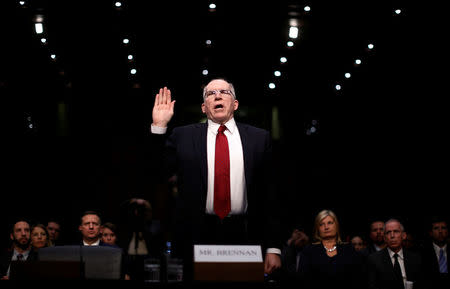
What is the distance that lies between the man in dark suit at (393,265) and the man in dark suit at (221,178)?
270 centimetres

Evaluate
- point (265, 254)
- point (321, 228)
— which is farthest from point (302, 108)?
point (265, 254)

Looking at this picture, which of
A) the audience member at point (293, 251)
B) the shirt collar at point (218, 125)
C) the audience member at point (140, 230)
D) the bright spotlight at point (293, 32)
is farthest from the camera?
the bright spotlight at point (293, 32)

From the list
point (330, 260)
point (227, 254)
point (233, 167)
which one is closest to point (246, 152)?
point (233, 167)

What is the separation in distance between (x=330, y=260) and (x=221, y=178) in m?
2.58

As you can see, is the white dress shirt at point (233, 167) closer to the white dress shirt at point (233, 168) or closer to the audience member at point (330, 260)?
the white dress shirt at point (233, 168)

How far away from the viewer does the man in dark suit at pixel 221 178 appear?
212 cm

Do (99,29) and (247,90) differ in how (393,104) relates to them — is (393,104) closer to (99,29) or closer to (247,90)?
(247,90)

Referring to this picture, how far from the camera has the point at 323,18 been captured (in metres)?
6.30

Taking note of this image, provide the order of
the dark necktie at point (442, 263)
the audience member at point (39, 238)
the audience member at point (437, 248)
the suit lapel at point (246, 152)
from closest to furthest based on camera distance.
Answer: the suit lapel at point (246, 152) < the audience member at point (39, 238) < the audience member at point (437, 248) < the dark necktie at point (442, 263)

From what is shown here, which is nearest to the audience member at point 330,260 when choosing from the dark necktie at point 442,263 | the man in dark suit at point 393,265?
the man in dark suit at point 393,265

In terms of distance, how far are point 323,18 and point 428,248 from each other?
2.97 metres

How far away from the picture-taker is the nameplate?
1.64 m

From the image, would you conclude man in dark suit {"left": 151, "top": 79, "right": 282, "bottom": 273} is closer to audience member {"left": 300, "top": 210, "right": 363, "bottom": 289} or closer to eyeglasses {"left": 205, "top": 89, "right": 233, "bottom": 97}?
eyeglasses {"left": 205, "top": 89, "right": 233, "bottom": 97}

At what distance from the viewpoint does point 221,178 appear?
2.20 meters
